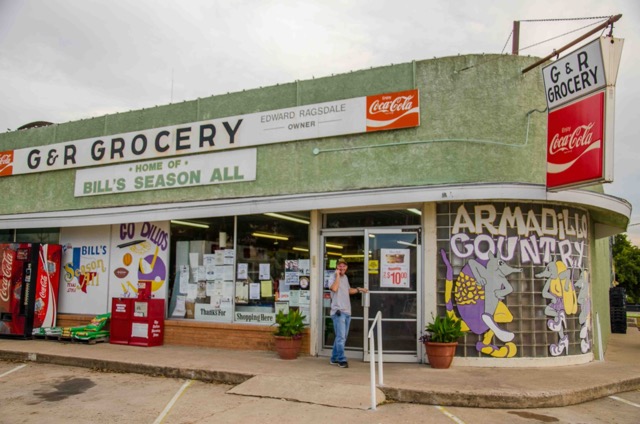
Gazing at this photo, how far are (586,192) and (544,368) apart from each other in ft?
10.8

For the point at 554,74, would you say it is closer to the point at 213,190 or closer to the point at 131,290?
the point at 213,190

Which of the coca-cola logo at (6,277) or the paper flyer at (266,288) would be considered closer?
the paper flyer at (266,288)

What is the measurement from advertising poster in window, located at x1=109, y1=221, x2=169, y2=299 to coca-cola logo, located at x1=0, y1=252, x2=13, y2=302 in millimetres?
2470

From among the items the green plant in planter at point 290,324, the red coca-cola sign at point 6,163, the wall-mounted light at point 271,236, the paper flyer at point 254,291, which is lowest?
the green plant in planter at point 290,324

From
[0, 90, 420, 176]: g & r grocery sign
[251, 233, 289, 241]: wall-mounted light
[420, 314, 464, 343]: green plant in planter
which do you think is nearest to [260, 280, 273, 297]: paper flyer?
[251, 233, 289, 241]: wall-mounted light

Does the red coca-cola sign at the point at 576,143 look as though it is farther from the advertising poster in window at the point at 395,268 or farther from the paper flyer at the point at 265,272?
the paper flyer at the point at 265,272

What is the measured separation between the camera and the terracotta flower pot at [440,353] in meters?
9.31

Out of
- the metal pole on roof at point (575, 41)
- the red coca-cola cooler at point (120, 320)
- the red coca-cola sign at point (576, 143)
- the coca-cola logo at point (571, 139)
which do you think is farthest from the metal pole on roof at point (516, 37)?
the red coca-cola cooler at point (120, 320)

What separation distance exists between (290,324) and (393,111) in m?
4.62

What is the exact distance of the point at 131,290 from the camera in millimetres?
13375

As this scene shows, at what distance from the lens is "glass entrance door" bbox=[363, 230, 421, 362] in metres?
10.2

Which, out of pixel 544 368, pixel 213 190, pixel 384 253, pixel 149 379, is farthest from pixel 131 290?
pixel 544 368

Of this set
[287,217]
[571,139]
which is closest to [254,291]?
[287,217]

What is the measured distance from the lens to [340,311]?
389 inches
